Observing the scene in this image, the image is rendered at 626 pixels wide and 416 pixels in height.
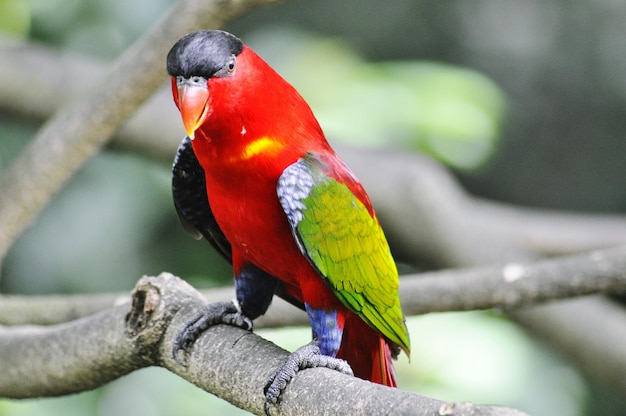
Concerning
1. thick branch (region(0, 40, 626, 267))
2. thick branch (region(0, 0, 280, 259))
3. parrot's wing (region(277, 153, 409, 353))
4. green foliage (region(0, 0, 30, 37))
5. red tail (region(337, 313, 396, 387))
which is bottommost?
red tail (region(337, 313, 396, 387))

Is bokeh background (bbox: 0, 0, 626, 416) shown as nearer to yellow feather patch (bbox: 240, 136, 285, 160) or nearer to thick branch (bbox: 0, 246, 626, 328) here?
thick branch (bbox: 0, 246, 626, 328)

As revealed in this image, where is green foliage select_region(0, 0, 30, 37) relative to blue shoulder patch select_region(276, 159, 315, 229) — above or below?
above

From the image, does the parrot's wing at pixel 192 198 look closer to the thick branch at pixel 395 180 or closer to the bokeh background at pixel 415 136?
the bokeh background at pixel 415 136

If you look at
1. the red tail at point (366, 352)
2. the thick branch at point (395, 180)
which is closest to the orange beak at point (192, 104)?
the red tail at point (366, 352)

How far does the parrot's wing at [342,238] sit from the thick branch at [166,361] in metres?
0.20

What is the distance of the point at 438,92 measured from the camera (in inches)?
114

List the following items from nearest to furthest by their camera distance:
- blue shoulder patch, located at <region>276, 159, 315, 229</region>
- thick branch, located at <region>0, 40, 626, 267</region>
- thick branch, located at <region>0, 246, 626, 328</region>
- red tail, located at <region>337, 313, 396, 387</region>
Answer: blue shoulder patch, located at <region>276, 159, 315, 229</region>
red tail, located at <region>337, 313, 396, 387</region>
thick branch, located at <region>0, 246, 626, 328</region>
thick branch, located at <region>0, 40, 626, 267</region>

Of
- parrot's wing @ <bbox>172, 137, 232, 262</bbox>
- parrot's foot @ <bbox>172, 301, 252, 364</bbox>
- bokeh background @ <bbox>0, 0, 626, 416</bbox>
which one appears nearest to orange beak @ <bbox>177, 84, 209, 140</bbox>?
parrot's wing @ <bbox>172, 137, 232, 262</bbox>

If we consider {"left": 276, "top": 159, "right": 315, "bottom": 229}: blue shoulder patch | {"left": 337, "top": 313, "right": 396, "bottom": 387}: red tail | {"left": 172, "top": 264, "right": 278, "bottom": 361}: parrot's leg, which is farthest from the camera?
{"left": 337, "top": 313, "right": 396, "bottom": 387}: red tail

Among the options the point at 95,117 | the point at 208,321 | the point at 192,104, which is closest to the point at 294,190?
the point at 192,104

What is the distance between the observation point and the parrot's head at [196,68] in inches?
56.6

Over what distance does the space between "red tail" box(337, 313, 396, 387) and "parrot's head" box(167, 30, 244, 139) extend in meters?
0.59

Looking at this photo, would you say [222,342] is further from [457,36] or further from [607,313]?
[457,36]

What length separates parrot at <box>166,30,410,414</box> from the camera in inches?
58.1
